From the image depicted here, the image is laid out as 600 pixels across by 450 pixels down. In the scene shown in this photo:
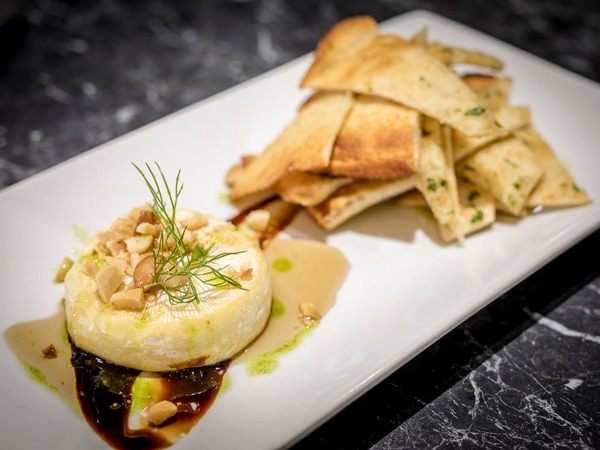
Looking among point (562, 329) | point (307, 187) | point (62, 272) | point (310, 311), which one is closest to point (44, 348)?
point (62, 272)

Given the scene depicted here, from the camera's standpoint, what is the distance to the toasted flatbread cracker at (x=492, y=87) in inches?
136

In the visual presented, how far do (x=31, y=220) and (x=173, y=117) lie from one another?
3.15 feet

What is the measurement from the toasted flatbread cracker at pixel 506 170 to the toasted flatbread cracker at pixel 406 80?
216mm

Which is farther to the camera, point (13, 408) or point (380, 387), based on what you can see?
point (380, 387)

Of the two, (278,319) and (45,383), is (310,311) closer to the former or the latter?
(278,319)

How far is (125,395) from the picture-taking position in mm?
2328

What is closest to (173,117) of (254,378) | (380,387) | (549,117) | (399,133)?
(399,133)

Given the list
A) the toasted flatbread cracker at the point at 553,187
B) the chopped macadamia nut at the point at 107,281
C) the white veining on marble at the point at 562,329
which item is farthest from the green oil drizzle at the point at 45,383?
the toasted flatbread cracker at the point at 553,187

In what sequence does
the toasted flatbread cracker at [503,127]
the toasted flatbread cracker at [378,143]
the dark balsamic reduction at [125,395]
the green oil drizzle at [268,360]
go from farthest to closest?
the toasted flatbread cracker at [503,127], the toasted flatbread cracker at [378,143], the green oil drizzle at [268,360], the dark balsamic reduction at [125,395]

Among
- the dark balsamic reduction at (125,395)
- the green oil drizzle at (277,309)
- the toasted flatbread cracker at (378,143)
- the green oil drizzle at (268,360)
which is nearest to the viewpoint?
the dark balsamic reduction at (125,395)

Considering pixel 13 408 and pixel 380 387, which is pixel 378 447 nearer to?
pixel 380 387

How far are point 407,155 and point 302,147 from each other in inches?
20.2

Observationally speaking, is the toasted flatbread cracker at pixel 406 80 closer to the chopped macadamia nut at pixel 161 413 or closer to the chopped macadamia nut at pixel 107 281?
the chopped macadamia nut at pixel 107 281

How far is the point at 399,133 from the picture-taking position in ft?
9.75
